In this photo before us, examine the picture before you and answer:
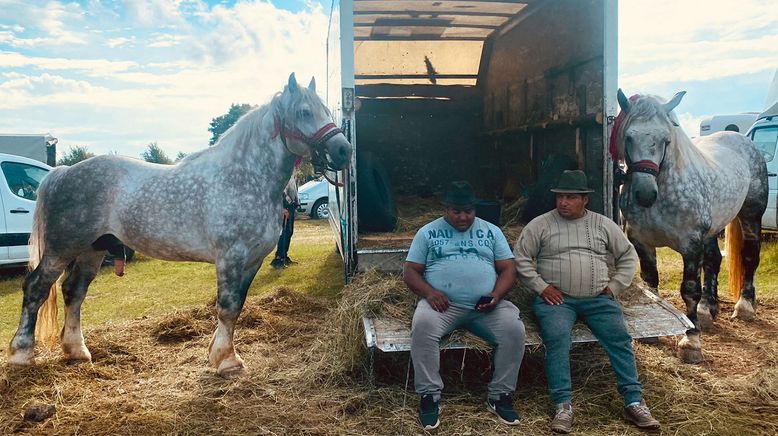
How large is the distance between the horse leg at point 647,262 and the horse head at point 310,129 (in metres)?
2.51

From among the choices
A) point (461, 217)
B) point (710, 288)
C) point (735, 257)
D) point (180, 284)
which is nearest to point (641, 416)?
point (461, 217)

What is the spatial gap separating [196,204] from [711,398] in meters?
3.51

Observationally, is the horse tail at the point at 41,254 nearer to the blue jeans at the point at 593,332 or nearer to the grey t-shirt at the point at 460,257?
the grey t-shirt at the point at 460,257

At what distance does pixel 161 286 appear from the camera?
7266 mm

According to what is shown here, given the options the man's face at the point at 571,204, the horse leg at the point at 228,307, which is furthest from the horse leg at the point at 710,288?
the horse leg at the point at 228,307

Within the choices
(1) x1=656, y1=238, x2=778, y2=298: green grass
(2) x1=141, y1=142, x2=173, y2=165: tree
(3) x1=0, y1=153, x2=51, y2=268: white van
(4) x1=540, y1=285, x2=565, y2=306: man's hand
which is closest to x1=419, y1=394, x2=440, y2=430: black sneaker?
(4) x1=540, y1=285, x2=565, y2=306: man's hand

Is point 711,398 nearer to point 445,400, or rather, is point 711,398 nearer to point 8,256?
point 445,400

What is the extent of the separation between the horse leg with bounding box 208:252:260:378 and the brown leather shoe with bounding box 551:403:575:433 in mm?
2098

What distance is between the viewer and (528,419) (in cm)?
302

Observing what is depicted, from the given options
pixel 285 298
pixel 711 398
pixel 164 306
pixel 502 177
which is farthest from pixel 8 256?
pixel 711 398

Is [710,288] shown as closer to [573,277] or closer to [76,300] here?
[573,277]

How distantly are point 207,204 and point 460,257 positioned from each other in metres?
1.73

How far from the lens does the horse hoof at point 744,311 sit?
16.7 feet

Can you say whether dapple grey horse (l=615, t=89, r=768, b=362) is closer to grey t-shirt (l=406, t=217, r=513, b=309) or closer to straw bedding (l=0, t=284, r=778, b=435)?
straw bedding (l=0, t=284, r=778, b=435)
